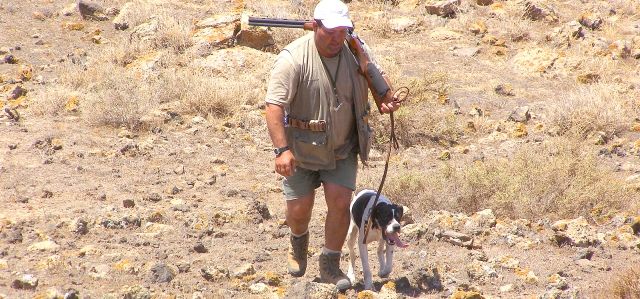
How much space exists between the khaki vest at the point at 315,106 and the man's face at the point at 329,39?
0.22ft

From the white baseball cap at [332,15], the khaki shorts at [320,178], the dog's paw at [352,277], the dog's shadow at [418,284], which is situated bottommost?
the dog's paw at [352,277]

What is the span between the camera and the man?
4824 mm

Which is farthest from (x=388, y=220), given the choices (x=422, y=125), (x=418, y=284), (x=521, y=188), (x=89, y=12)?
(x=89, y=12)

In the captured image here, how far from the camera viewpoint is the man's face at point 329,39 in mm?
4801

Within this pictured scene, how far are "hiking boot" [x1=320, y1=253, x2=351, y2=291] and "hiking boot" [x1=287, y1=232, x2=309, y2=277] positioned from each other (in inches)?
6.4

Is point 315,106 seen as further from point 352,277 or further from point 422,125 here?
point 422,125

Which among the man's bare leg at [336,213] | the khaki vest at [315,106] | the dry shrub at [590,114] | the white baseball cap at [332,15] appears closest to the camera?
the white baseball cap at [332,15]

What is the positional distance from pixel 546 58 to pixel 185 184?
6779mm

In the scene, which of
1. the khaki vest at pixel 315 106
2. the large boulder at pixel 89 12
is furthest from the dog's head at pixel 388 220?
the large boulder at pixel 89 12

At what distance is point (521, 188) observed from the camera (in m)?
7.44

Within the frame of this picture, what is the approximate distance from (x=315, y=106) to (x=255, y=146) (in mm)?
4341

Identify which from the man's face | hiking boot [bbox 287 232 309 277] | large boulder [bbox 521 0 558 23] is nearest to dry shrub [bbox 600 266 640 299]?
hiking boot [bbox 287 232 309 277]

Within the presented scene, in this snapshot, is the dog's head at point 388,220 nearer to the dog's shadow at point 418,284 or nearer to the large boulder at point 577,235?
the dog's shadow at point 418,284

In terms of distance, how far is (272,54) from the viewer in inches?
474
